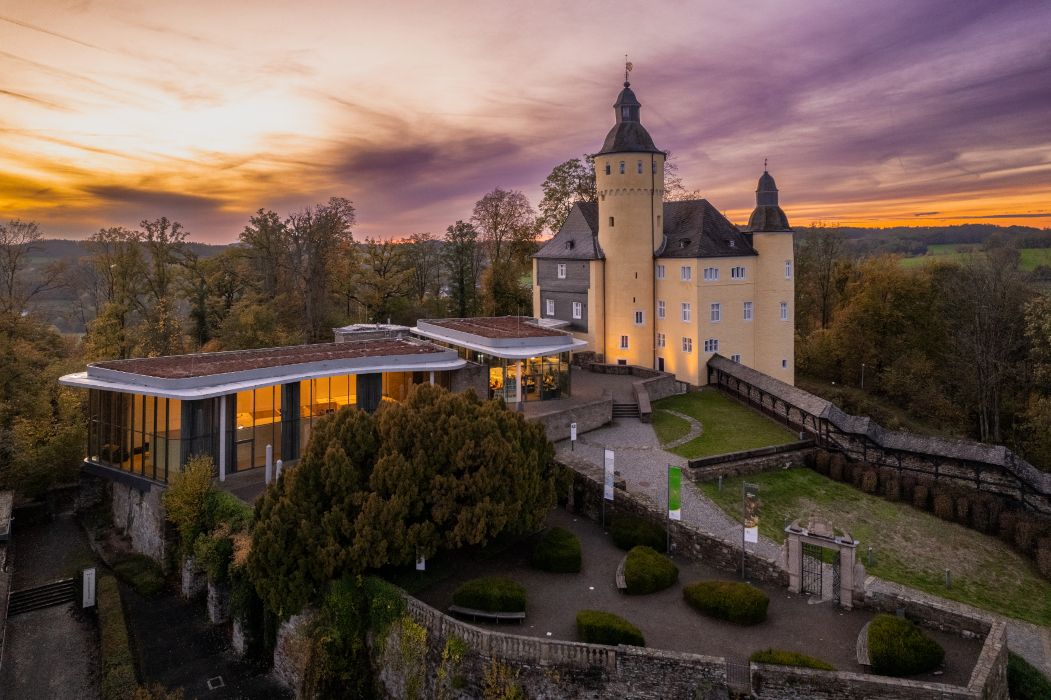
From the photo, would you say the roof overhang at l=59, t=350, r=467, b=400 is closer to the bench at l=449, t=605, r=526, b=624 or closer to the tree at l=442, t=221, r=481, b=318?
the bench at l=449, t=605, r=526, b=624

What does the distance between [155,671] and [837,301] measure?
202 ft

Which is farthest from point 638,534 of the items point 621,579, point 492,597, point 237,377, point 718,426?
point 237,377

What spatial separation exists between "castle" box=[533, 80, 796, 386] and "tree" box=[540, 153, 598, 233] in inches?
612

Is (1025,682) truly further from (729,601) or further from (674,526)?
(674,526)

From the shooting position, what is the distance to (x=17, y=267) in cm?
4497

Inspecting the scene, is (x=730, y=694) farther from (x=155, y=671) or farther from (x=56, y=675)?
(x=56, y=675)

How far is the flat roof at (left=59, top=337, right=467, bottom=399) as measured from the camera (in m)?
26.8

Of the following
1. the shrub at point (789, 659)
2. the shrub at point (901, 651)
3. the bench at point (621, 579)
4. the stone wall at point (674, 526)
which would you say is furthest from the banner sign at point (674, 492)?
the shrub at point (901, 651)

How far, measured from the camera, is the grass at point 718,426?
32094 millimetres

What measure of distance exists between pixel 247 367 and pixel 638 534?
18445mm

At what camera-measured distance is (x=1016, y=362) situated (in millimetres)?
45969

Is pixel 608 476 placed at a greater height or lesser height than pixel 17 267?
lesser

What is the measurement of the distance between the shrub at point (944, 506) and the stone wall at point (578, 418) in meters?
15.2

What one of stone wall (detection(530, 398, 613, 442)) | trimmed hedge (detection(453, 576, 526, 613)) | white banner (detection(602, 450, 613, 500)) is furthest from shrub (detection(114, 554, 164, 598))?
white banner (detection(602, 450, 613, 500))
